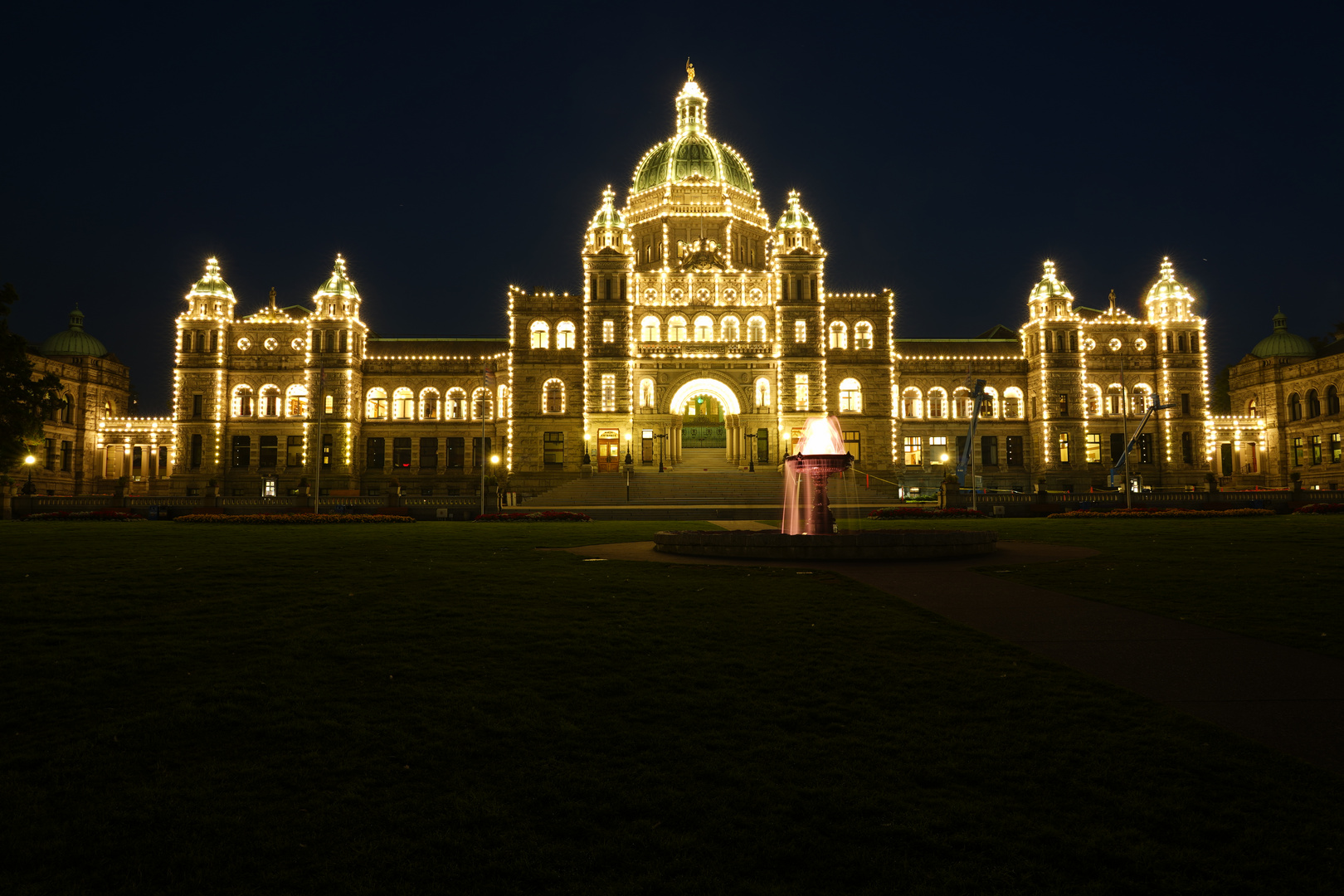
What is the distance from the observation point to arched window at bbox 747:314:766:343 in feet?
226

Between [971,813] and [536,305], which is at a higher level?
[536,305]

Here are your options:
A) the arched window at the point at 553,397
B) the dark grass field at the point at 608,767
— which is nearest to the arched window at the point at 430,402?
the arched window at the point at 553,397

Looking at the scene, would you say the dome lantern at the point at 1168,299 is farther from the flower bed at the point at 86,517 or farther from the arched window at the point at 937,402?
the flower bed at the point at 86,517

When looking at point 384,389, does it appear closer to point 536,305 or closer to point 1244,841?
point 536,305

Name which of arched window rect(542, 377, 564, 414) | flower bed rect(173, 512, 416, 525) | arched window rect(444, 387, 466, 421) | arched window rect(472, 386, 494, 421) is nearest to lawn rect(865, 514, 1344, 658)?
flower bed rect(173, 512, 416, 525)

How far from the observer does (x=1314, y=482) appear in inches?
3044

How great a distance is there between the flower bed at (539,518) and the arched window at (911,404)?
46502mm

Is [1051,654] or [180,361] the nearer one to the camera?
[1051,654]

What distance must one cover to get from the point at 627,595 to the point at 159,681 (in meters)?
6.79

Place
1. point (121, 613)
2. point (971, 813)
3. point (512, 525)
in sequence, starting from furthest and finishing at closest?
1. point (512, 525)
2. point (121, 613)
3. point (971, 813)

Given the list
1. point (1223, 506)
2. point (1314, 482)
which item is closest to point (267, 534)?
point (1223, 506)

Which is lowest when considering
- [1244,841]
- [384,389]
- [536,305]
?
[1244,841]

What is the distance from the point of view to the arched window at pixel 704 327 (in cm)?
6919

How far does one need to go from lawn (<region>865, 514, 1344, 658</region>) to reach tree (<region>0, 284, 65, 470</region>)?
43427mm
